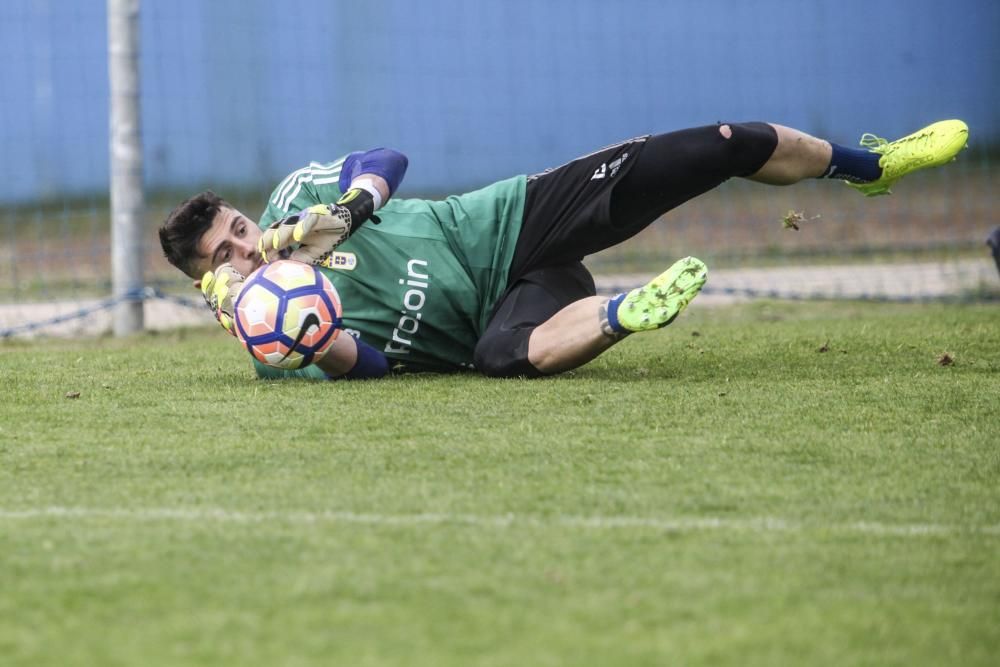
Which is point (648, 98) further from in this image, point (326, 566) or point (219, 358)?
point (326, 566)

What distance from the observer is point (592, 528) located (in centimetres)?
265

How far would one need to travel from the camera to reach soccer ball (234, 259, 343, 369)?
164 inches

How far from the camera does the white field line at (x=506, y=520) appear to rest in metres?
2.63

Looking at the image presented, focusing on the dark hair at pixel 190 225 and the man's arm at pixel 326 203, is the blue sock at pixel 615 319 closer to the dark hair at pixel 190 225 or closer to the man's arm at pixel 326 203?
the man's arm at pixel 326 203

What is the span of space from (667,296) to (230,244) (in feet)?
5.14

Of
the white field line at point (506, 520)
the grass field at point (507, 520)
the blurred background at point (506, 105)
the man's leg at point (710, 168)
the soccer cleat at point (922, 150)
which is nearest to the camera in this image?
the grass field at point (507, 520)

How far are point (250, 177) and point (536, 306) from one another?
5173 mm

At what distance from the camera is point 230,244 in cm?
465

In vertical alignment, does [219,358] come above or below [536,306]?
below

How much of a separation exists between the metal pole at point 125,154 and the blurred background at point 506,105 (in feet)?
2.27

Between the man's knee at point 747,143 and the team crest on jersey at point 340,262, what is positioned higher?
the man's knee at point 747,143

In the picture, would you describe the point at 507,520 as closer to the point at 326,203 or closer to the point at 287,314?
the point at 287,314

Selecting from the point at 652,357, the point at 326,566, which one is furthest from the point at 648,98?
the point at 326,566

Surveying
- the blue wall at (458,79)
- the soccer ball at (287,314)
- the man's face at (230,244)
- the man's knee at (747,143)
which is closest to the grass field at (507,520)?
the soccer ball at (287,314)
